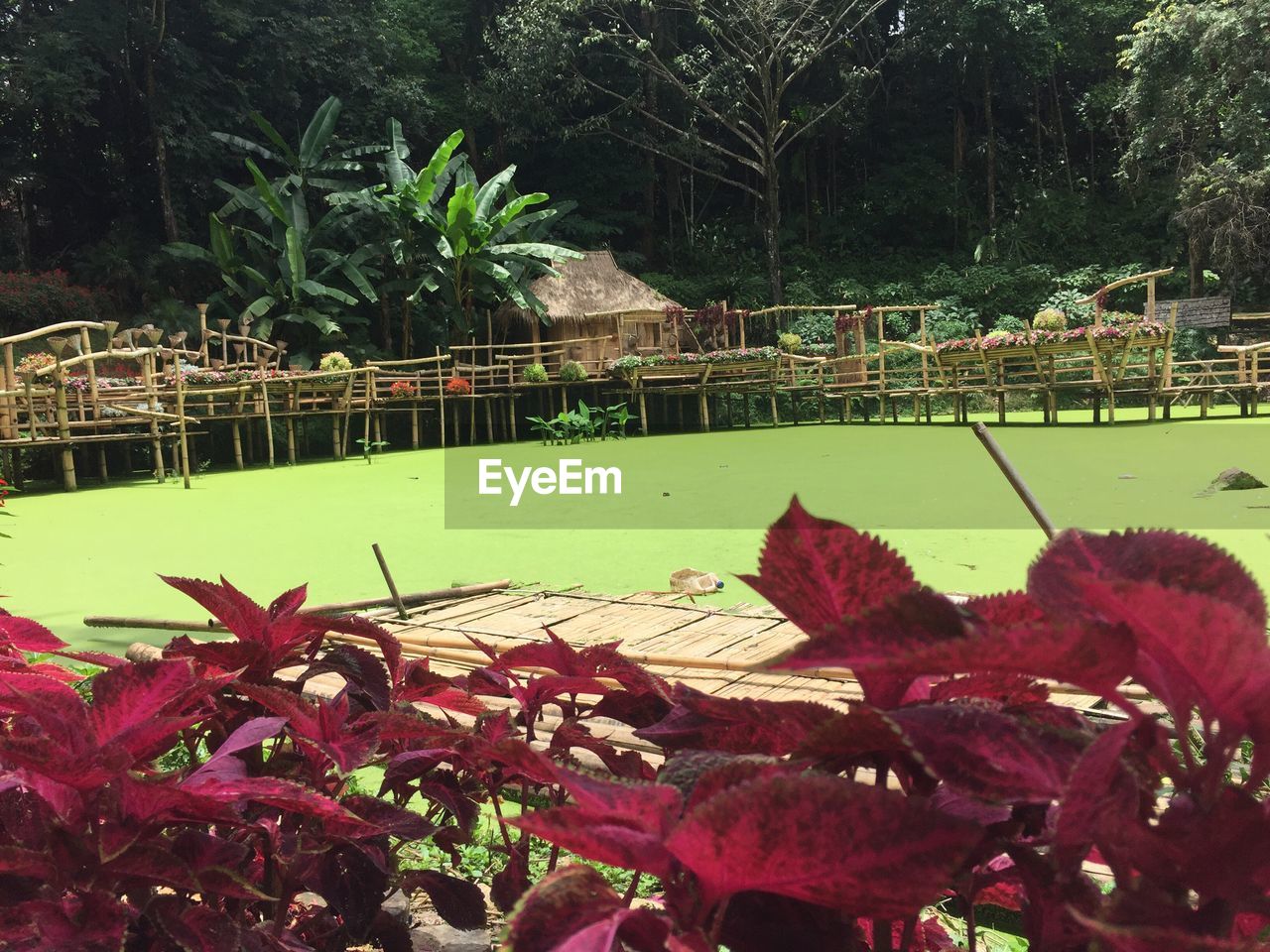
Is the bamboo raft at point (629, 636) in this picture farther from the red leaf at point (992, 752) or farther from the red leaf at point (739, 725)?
the red leaf at point (992, 752)

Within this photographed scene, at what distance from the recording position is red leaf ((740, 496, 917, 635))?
39cm

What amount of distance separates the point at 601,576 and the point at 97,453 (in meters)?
8.12

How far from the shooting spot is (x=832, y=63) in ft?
59.4

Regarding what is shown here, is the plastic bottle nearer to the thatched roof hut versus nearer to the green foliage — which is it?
the green foliage

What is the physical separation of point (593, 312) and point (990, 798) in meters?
14.9

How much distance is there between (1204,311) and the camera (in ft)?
42.6

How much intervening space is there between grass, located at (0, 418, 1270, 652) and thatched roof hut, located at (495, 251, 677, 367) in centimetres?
649

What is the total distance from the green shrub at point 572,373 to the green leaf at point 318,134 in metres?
4.83

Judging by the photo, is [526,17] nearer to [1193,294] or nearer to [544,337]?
[544,337]

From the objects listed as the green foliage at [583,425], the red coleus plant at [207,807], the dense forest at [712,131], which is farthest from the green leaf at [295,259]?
the red coleus plant at [207,807]

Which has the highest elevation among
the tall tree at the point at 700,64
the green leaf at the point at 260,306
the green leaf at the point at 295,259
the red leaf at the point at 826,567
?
the tall tree at the point at 700,64

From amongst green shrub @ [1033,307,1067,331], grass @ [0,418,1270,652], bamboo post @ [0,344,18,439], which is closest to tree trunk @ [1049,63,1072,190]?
green shrub @ [1033,307,1067,331]

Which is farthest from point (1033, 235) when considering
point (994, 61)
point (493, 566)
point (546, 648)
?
point (546, 648)

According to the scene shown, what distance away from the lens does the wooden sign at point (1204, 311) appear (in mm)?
12781
